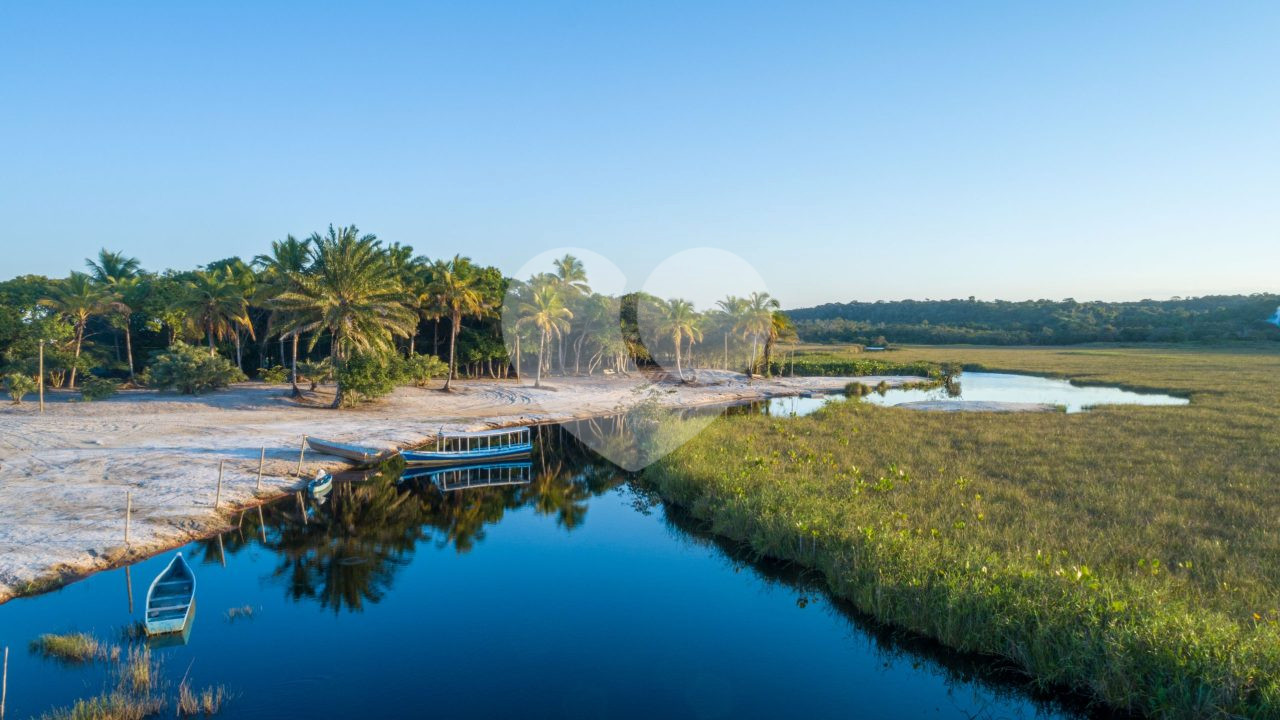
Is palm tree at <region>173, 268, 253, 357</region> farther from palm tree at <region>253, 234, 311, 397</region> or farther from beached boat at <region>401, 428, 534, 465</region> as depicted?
beached boat at <region>401, 428, 534, 465</region>

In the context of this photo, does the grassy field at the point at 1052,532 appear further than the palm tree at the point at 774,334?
No

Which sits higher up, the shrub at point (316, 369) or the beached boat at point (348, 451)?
the shrub at point (316, 369)

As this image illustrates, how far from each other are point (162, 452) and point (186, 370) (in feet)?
57.4

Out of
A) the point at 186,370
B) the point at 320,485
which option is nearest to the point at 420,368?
the point at 186,370

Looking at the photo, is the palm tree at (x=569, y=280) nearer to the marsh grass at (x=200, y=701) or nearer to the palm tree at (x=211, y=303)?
the palm tree at (x=211, y=303)

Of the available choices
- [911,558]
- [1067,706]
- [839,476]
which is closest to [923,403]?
[839,476]

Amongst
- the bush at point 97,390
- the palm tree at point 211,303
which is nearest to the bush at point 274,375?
the palm tree at point 211,303

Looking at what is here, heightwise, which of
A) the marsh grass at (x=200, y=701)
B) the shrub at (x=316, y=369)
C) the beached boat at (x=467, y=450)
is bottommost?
the marsh grass at (x=200, y=701)

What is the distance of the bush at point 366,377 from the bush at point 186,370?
9297 millimetres

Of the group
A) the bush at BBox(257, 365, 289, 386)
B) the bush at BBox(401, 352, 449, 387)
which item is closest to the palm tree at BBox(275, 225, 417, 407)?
the bush at BBox(401, 352, 449, 387)

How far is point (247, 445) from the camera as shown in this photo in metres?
31.6

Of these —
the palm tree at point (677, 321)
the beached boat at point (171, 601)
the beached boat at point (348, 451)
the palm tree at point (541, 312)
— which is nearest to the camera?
the beached boat at point (171, 601)

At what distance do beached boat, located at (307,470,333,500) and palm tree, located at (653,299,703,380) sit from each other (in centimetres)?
5067

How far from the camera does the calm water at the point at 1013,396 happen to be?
53312mm
